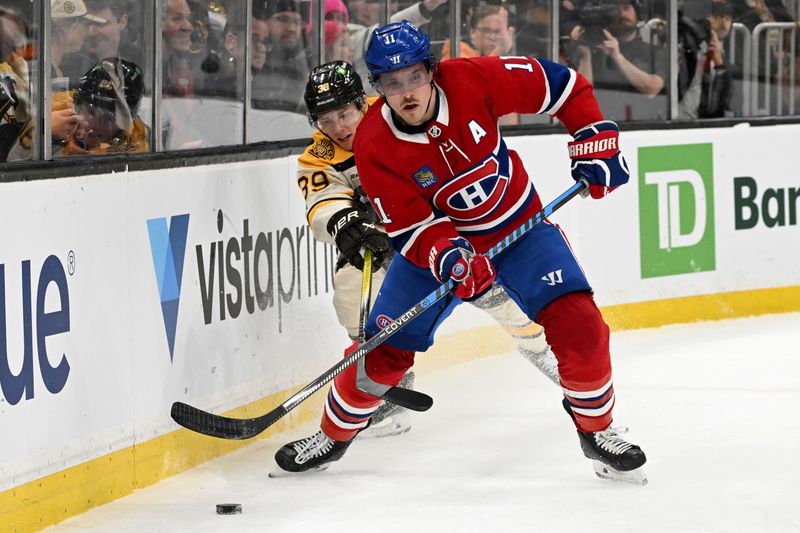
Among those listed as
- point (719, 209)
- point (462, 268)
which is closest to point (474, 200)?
point (462, 268)

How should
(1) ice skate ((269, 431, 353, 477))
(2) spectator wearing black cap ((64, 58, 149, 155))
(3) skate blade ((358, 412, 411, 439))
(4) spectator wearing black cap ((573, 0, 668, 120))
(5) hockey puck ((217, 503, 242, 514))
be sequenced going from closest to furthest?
(5) hockey puck ((217, 503, 242, 514)) → (2) spectator wearing black cap ((64, 58, 149, 155)) → (1) ice skate ((269, 431, 353, 477)) → (3) skate blade ((358, 412, 411, 439)) → (4) spectator wearing black cap ((573, 0, 668, 120))

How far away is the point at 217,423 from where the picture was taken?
362 cm

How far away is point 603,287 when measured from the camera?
19.7 ft

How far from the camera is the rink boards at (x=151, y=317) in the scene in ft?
10.3

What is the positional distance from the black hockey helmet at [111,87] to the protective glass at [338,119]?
1.64 feet

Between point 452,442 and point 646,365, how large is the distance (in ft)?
4.53

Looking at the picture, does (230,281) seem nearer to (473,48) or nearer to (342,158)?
(342,158)

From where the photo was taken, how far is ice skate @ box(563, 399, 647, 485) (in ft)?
11.5

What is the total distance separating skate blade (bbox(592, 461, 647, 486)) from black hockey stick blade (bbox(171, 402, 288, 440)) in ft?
2.67

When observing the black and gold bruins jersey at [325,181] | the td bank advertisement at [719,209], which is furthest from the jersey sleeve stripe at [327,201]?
the td bank advertisement at [719,209]

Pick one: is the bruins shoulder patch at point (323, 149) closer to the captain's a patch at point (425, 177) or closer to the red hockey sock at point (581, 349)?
the captain's a patch at point (425, 177)

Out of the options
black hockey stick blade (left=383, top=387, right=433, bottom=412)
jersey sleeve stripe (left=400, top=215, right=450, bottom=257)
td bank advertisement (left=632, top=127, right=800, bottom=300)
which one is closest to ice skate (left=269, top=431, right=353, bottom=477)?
black hockey stick blade (left=383, top=387, right=433, bottom=412)

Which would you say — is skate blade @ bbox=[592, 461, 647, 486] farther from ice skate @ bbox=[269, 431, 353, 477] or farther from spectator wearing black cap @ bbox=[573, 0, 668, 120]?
spectator wearing black cap @ bbox=[573, 0, 668, 120]

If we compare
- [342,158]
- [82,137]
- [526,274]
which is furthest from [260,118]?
[526,274]
